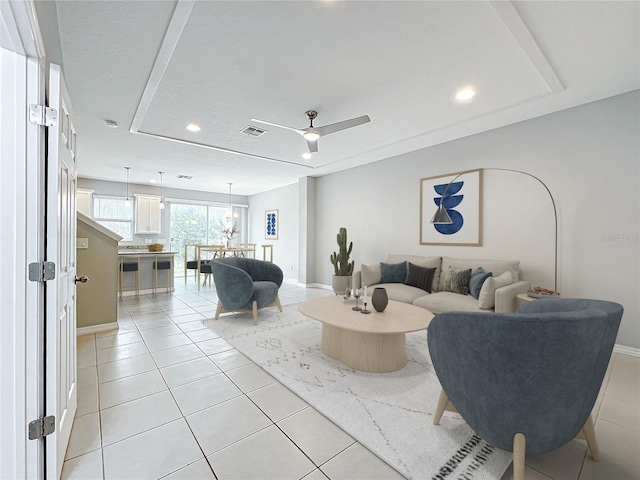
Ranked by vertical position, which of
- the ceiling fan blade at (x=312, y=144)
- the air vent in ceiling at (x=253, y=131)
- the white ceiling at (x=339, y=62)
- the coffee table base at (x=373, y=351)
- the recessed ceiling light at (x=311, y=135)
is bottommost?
the coffee table base at (x=373, y=351)

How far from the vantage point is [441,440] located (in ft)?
5.24

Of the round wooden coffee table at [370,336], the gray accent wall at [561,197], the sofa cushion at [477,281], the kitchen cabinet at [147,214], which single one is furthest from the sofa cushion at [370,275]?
the kitchen cabinet at [147,214]

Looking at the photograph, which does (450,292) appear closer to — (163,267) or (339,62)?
(339,62)

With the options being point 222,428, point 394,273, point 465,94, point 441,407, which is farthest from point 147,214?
point 441,407

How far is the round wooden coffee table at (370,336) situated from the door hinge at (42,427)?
65.8 inches

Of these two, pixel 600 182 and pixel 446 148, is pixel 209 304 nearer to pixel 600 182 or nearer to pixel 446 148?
pixel 446 148

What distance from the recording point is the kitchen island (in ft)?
17.6

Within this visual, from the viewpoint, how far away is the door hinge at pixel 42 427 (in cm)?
121

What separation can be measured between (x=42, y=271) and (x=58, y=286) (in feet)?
0.49

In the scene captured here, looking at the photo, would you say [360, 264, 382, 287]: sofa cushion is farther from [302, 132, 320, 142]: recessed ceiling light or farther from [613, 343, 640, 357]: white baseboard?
[613, 343, 640, 357]: white baseboard

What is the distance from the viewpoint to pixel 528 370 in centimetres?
117

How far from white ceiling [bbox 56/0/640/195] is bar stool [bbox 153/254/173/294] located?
2.54m

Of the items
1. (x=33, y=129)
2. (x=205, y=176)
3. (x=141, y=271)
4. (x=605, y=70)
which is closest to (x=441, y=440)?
(x=33, y=129)

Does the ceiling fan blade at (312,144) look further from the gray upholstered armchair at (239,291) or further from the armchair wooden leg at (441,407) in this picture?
the armchair wooden leg at (441,407)
